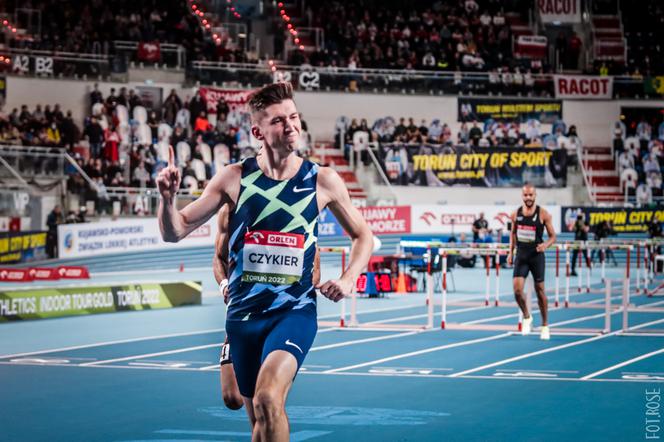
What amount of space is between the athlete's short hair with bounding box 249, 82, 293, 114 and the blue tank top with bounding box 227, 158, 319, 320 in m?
0.31

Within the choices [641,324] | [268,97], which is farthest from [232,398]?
[641,324]

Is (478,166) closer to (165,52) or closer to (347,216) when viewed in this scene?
(165,52)

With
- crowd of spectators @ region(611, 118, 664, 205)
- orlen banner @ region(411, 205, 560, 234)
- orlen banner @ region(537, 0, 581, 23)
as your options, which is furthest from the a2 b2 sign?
orlen banner @ region(537, 0, 581, 23)

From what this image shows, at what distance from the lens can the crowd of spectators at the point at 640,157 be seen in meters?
41.8

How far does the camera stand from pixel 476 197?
4134 cm

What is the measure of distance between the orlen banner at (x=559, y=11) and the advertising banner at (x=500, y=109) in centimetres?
588

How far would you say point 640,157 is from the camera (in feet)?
142

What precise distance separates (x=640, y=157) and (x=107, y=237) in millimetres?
21494

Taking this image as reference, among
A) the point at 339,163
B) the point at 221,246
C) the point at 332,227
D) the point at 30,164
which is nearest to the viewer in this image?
the point at 221,246

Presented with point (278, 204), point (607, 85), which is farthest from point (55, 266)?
point (278, 204)

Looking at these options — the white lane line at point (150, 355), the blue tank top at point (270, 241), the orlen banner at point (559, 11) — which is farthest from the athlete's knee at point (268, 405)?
the orlen banner at point (559, 11)

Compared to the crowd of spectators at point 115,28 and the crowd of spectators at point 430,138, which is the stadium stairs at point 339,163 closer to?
the crowd of spectators at point 430,138

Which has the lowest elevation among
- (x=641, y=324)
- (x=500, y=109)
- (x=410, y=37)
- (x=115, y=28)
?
(x=641, y=324)

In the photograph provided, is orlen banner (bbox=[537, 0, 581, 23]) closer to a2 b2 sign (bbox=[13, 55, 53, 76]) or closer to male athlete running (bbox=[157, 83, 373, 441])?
a2 b2 sign (bbox=[13, 55, 53, 76])
